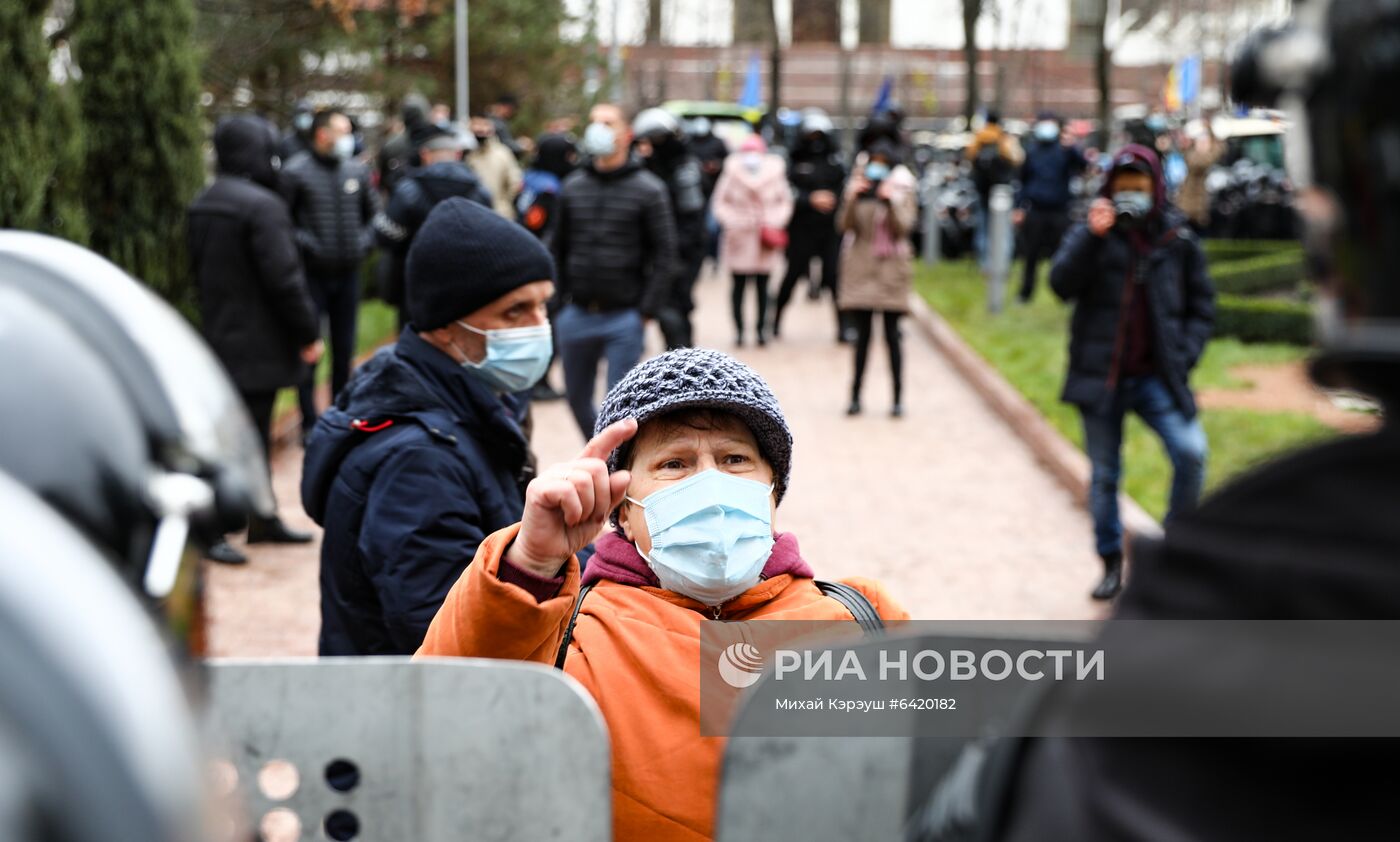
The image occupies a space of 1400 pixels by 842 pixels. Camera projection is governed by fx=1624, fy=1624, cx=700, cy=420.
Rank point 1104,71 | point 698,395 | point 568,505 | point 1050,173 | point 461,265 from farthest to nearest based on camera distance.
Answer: point 1104,71 < point 1050,173 < point 461,265 < point 698,395 < point 568,505

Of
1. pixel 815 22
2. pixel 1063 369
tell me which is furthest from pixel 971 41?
pixel 815 22

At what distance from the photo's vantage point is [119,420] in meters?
0.96

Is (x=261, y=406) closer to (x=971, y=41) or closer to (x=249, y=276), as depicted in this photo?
(x=249, y=276)

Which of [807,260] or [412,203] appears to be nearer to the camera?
[412,203]

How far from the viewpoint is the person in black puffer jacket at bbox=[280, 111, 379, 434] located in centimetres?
952

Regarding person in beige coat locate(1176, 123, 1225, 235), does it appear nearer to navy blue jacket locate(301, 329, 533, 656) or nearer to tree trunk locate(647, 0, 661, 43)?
navy blue jacket locate(301, 329, 533, 656)

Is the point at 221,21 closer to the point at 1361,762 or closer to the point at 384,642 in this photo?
the point at 384,642

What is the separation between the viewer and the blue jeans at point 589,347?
8.91 meters

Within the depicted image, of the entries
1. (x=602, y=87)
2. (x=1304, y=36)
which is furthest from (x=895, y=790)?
(x=602, y=87)

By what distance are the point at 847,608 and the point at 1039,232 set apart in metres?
15.9

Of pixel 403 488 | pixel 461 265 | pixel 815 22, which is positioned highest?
pixel 815 22

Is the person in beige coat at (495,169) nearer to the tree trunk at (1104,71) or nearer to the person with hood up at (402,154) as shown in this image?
the person with hood up at (402,154)

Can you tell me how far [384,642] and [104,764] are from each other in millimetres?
2767

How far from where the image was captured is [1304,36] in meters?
1.09
